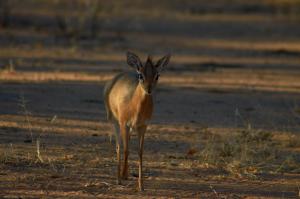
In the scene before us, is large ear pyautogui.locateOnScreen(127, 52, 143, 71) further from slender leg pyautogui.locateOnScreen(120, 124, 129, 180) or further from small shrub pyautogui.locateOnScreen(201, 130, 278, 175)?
small shrub pyautogui.locateOnScreen(201, 130, 278, 175)

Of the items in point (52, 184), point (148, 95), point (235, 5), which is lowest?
point (52, 184)

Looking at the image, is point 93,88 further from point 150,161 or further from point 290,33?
point 290,33

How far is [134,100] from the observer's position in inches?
336

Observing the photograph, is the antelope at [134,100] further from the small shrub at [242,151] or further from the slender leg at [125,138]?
the small shrub at [242,151]

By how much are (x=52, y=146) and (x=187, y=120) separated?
10.3 feet


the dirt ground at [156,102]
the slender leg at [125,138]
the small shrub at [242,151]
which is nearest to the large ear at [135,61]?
the slender leg at [125,138]

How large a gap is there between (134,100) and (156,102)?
5.69 metres

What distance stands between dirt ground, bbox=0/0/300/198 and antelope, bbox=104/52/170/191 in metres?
0.46

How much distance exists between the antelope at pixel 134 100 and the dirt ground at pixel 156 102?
1.50ft

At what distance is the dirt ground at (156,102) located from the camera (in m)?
8.98

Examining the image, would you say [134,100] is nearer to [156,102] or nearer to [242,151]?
[242,151]

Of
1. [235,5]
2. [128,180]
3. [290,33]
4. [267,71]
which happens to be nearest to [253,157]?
[128,180]

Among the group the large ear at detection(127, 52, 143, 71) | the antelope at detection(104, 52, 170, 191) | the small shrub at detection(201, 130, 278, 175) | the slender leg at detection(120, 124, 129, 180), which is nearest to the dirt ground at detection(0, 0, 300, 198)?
the small shrub at detection(201, 130, 278, 175)

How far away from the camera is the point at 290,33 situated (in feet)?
87.9
